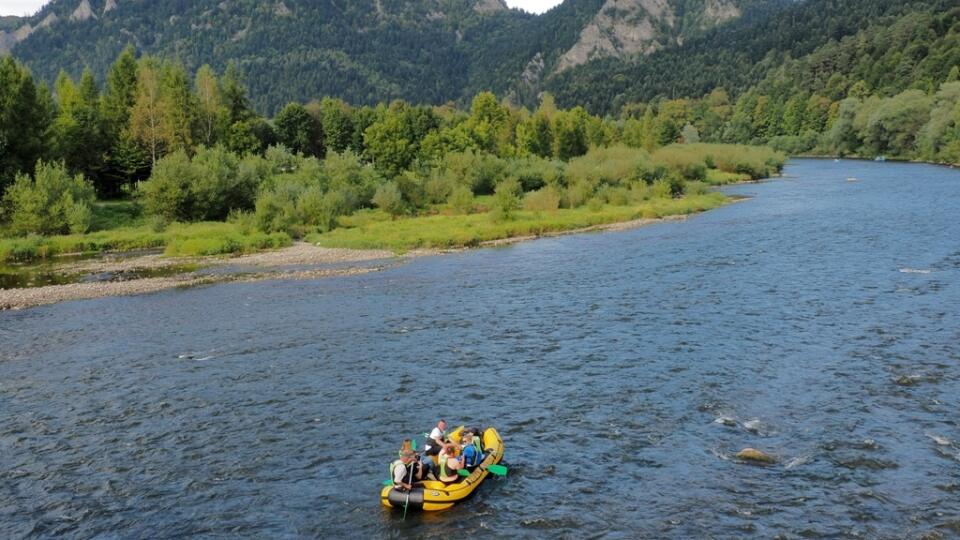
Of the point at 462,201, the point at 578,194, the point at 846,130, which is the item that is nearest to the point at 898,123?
the point at 846,130

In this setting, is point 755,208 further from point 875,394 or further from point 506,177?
point 875,394

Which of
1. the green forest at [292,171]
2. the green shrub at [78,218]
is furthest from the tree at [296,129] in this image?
the green shrub at [78,218]

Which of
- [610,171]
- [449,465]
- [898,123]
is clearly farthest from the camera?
[898,123]

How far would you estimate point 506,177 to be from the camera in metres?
112

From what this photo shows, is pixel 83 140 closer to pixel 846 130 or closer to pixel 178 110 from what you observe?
pixel 178 110

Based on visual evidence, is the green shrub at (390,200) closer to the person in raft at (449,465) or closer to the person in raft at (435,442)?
the person in raft at (435,442)

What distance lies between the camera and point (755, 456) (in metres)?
26.0

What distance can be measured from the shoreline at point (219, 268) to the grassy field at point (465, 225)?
153cm

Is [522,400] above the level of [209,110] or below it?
below

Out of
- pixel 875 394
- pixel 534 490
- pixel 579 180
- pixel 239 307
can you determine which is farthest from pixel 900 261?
pixel 579 180

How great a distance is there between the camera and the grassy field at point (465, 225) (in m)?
76.2

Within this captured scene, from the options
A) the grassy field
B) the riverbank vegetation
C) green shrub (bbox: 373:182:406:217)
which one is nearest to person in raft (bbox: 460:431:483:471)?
the grassy field

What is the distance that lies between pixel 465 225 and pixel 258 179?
2970 cm

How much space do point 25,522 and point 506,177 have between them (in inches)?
3643
